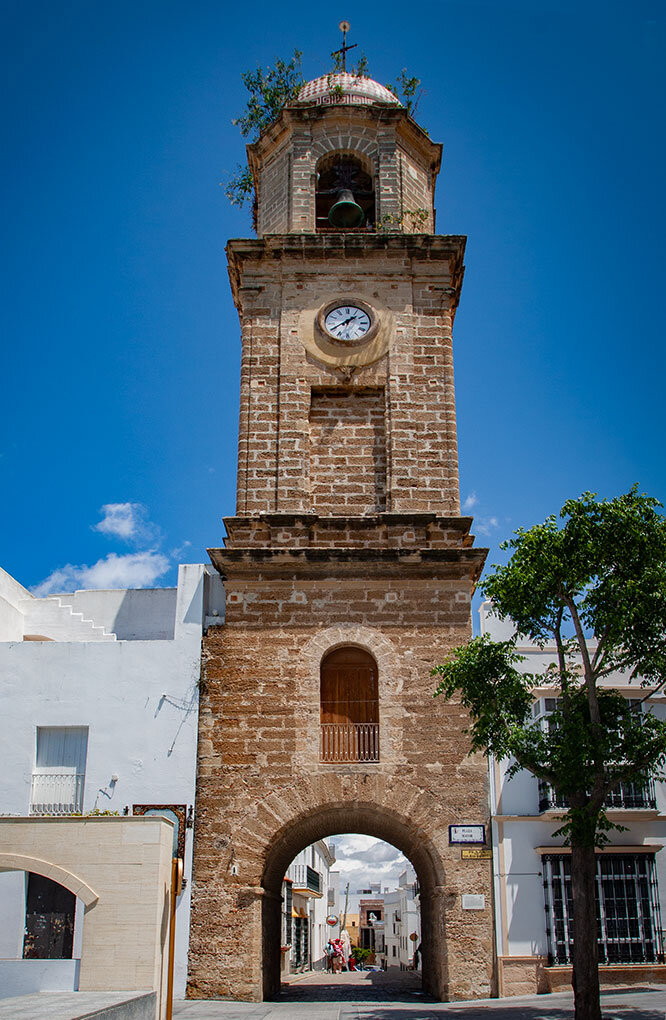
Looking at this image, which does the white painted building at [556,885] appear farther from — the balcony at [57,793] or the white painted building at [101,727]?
the balcony at [57,793]

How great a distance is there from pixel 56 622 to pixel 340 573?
622 cm

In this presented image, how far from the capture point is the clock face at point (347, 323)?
53.6 feet

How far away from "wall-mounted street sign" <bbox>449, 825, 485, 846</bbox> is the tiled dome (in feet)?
42.8

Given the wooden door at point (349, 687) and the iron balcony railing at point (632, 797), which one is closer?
the wooden door at point (349, 687)

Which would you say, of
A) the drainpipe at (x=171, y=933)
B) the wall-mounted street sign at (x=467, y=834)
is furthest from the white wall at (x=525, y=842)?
the drainpipe at (x=171, y=933)

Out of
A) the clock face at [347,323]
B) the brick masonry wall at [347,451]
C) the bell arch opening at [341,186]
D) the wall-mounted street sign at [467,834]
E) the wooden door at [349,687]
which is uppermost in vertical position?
the bell arch opening at [341,186]

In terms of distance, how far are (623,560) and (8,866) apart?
7.80m

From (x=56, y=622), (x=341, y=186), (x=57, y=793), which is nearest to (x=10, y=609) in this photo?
(x=56, y=622)

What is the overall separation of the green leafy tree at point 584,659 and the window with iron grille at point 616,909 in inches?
112

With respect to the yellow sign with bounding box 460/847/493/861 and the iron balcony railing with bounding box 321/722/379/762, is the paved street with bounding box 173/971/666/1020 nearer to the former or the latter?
the yellow sign with bounding box 460/847/493/861

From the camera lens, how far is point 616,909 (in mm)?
14039

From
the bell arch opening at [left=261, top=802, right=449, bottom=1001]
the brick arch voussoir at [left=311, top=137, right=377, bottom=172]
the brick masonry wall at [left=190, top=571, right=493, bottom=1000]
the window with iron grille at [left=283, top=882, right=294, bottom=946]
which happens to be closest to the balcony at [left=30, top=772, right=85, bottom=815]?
the brick masonry wall at [left=190, top=571, right=493, bottom=1000]

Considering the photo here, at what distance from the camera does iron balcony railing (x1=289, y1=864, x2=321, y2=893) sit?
28.0 metres

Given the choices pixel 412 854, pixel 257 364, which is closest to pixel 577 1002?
pixel 412 854
